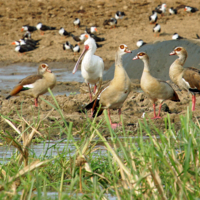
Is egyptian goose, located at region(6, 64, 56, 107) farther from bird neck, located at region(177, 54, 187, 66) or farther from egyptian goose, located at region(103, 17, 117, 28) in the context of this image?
egyptian goose, located at region(103, 17, 117, 28)

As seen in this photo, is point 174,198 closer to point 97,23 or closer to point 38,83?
point 38,83

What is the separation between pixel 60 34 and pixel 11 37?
2.41 metres

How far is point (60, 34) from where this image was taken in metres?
19.5

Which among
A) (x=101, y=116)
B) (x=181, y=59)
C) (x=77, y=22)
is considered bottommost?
(x=77, y=22)

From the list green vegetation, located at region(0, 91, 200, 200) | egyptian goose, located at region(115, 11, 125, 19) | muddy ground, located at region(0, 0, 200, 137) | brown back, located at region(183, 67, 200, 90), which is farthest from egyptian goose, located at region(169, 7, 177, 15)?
green vegetation, located at region(0, 91, 200, 200)

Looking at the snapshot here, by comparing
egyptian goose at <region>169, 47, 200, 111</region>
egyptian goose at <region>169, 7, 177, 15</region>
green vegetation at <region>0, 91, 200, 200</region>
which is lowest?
egyptian goose at <region>169, 7, 177, 15</region>

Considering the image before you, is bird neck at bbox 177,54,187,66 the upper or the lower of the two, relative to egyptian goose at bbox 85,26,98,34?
upper

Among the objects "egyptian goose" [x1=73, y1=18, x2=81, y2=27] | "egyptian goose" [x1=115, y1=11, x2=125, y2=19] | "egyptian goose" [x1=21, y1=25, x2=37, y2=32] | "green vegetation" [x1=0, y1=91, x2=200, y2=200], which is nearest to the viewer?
"green vegetation" [x1=0, y1=91, x2=200, y2=200]

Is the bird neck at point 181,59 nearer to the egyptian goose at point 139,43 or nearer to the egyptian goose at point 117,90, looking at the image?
the egyptian goose at point 117,90

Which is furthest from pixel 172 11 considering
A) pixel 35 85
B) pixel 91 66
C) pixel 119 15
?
pixel 35 85

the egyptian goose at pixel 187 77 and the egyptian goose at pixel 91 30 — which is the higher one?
the egyptian goose at pixel 187 77

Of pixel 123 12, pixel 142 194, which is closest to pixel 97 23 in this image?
pixel 123 12

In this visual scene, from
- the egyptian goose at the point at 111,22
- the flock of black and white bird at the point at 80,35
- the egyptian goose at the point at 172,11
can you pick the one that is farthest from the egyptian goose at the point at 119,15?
the egyptian goose at the point at 172,11

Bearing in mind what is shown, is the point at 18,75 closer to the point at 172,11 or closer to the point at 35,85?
the point at 35,85
